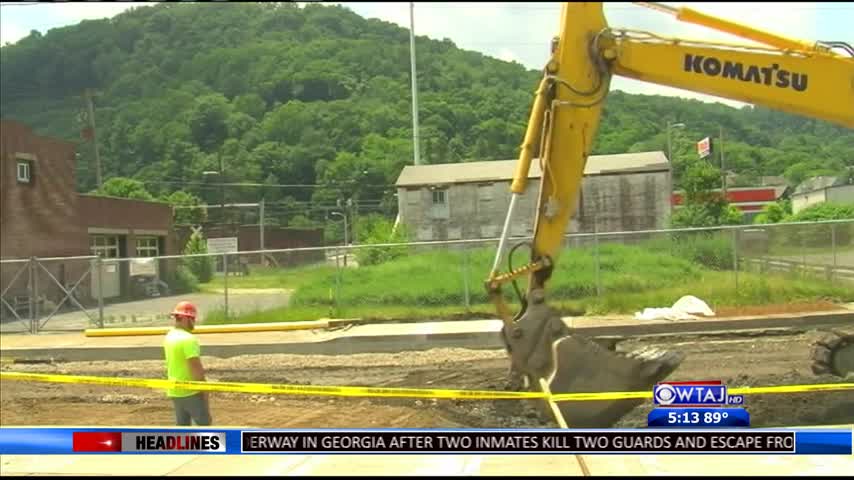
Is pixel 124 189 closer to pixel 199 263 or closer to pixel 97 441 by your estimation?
pixel 199 263

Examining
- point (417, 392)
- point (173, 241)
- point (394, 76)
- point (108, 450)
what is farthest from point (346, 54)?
point (173, 241)

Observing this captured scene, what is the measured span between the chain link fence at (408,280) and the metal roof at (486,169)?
11.2 ft

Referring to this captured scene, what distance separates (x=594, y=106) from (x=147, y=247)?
12102mm

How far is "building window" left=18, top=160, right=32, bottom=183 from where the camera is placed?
1455 centimetres

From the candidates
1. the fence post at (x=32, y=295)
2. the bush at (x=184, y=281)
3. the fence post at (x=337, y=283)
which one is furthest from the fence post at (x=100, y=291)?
the fence post at (x=337, y=283)

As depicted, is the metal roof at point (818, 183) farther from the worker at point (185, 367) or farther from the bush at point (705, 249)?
the worker at point (185, 367)

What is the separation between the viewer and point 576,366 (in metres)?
7.48

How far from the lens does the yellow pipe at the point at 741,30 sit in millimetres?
6961

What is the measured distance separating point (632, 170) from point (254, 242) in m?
7.72

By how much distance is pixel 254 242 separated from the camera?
49.1 ft

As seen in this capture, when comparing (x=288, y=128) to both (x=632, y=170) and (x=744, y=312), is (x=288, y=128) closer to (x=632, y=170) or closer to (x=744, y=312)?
(x=632, y=170)

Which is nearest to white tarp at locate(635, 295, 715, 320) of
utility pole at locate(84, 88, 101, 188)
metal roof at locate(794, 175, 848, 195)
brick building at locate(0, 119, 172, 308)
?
metal roof at locate(794, 175, 848, 195)

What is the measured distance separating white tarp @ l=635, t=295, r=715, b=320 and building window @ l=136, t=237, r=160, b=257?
9824mm

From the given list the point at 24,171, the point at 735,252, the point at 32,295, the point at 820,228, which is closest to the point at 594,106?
the point at 820,228
